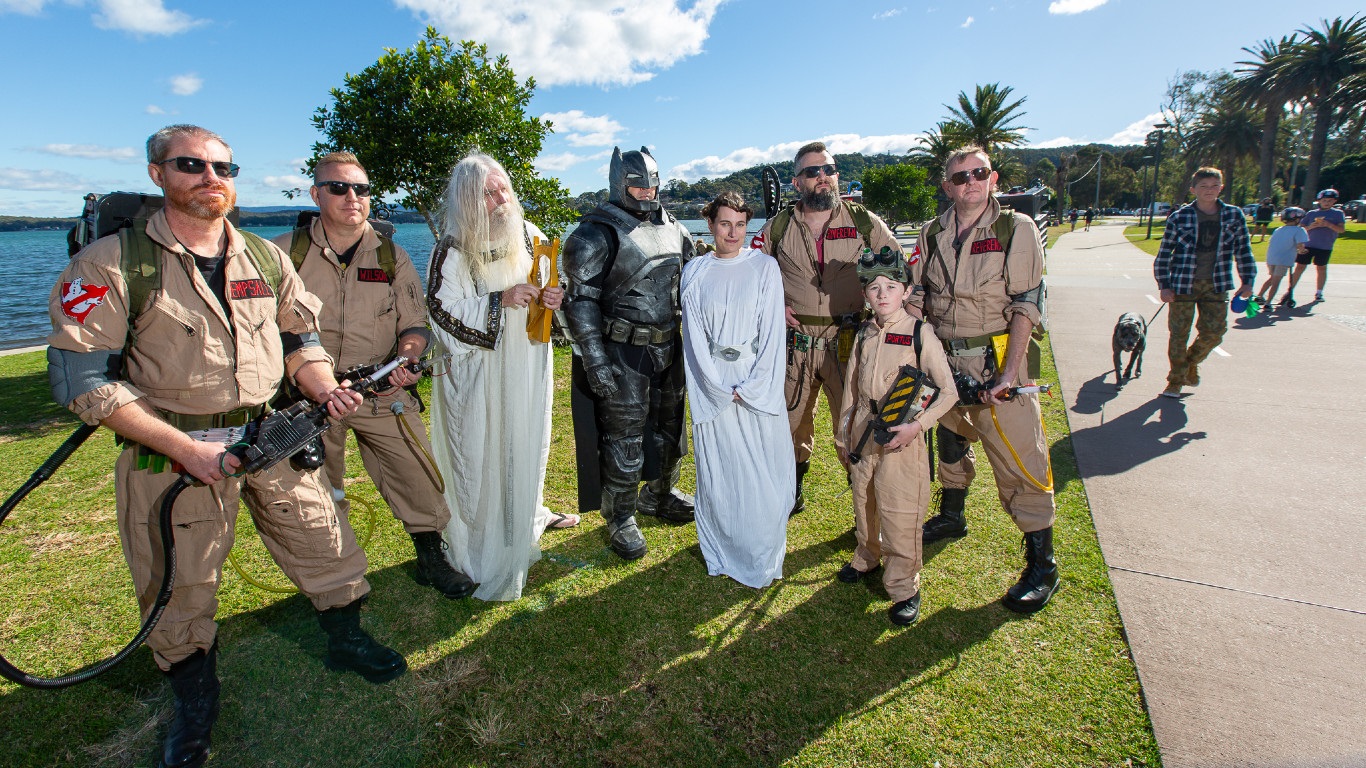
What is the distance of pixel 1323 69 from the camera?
118ft

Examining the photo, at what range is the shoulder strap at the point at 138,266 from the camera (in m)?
2.16

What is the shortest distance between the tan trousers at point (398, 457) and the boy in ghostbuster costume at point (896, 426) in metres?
2.20

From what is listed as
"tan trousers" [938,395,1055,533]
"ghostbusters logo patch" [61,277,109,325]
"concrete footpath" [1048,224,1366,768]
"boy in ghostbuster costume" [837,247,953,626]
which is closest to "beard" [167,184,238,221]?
"ghostbusters logo patch" [61,277,109,325]

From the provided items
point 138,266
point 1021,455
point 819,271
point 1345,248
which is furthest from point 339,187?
point 1345,248

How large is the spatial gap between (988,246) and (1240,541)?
2.41m

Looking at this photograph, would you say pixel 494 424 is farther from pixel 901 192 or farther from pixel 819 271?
pixel 901 192

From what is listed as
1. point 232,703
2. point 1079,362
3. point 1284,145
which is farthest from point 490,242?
point 1284,145

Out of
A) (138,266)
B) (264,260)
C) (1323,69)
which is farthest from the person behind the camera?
(1323,69)

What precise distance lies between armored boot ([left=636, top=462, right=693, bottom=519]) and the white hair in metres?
1.67

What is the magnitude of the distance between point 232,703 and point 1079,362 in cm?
874

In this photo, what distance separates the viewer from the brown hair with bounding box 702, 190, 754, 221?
3.28m

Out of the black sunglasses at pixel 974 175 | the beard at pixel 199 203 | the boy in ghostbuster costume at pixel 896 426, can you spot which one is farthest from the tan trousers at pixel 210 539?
the black sunglasses at pixel 974 175

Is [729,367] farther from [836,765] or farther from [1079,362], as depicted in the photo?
[1079,362]

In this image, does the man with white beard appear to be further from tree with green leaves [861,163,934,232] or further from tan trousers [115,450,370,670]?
tree with green leaves [861,163,934,232]
